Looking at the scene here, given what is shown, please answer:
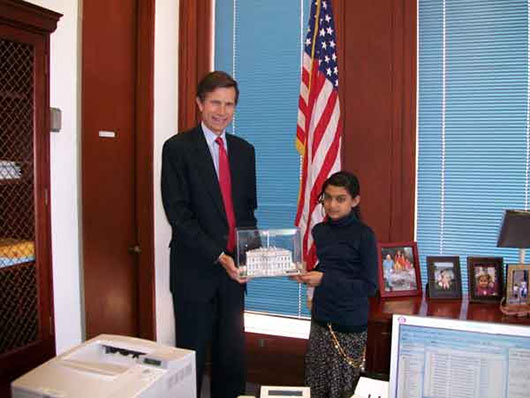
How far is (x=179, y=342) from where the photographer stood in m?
2.27

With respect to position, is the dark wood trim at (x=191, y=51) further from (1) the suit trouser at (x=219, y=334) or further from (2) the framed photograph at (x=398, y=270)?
(2) the framed photograph at (x=398, y=270)

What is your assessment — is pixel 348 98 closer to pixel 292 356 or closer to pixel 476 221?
pixel 476 221

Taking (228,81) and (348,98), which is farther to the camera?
(348,98)

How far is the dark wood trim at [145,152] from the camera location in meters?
2.90

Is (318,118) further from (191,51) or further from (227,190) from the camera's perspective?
(191,51)

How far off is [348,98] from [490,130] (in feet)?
2.49

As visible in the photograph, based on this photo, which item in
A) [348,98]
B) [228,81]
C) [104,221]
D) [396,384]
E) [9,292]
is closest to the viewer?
[396,384]

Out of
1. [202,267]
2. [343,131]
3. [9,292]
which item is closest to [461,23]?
[343,131]

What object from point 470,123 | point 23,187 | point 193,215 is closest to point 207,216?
point 193,215

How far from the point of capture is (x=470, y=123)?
8.95 ft

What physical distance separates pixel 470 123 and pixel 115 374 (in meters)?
2.19

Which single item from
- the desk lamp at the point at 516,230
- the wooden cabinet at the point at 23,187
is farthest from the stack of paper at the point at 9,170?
the desk lamp at the point at 516,230

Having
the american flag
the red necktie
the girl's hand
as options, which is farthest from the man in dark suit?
the american flag

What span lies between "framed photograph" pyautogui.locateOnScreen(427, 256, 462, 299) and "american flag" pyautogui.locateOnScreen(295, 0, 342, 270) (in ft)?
2.00
